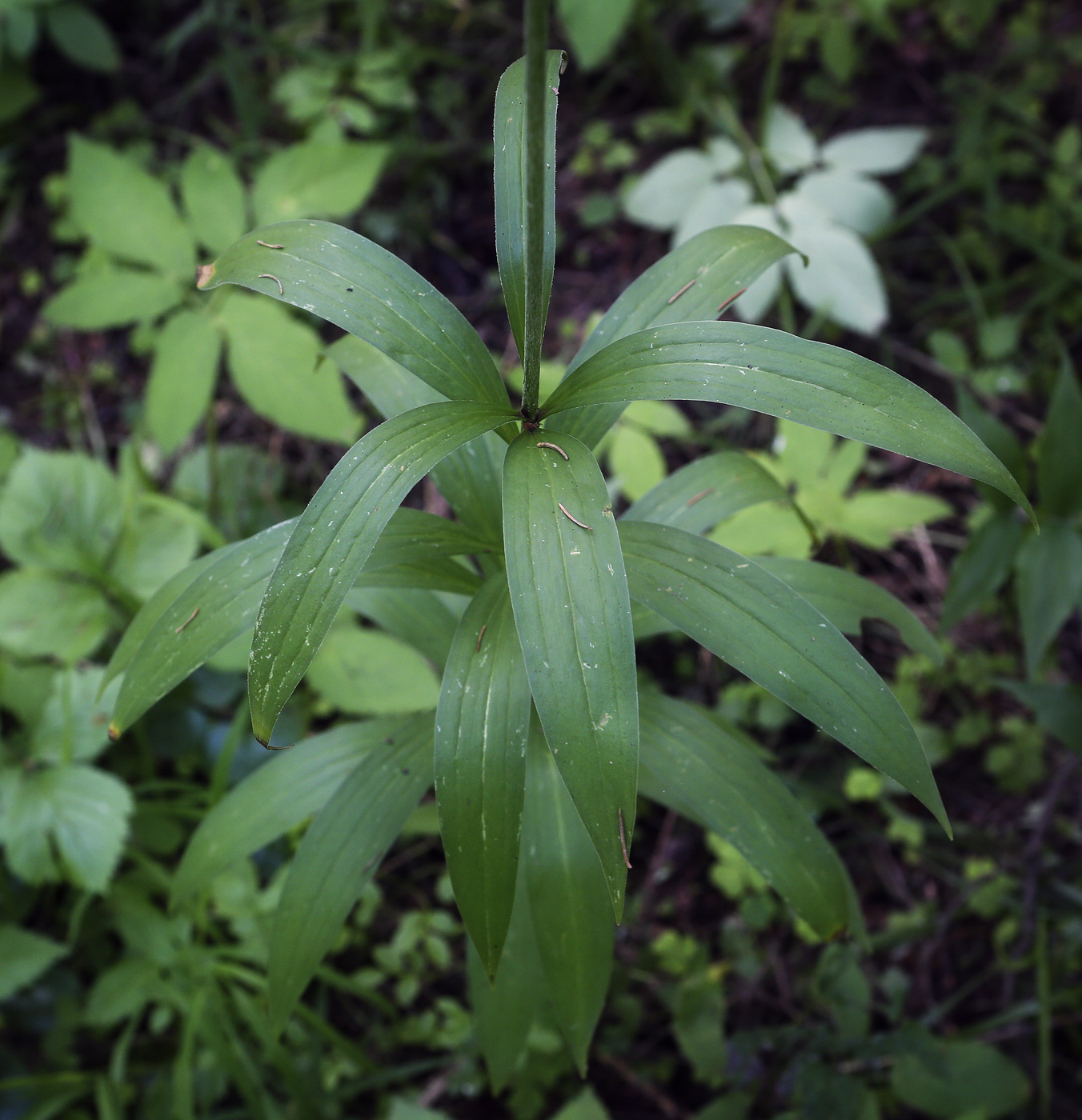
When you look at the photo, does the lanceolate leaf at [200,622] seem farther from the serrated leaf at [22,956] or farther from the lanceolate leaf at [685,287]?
the serrated leaf at [22,956]

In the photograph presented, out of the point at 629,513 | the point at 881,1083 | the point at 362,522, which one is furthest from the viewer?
the point at 881,1083

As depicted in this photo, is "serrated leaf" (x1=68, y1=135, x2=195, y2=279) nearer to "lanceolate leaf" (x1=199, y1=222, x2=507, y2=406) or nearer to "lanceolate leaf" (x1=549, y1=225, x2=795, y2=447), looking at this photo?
"lanceolate leaf" (x1=199, y1=222, x2=507, y2=406)

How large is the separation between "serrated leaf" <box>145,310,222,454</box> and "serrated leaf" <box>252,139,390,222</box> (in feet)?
1.01

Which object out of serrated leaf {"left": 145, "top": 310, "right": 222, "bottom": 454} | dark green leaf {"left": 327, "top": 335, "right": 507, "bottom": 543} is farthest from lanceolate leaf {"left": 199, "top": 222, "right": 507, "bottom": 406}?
serrated leaf {"left": 145, "top": 310, "right": 222, "bottom": 454}

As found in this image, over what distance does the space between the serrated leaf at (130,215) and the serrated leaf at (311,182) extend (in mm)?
181

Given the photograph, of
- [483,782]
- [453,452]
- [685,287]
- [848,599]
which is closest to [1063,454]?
[848,599]

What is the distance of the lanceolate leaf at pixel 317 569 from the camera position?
0.69 meters

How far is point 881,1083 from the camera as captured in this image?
1.43m

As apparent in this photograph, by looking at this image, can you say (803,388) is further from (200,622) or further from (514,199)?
(200,622)

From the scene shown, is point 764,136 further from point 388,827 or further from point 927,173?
point 388,827

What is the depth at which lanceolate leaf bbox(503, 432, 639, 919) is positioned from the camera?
2.19ft

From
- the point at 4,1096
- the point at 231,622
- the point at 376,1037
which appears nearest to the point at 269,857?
the point at 376,1037

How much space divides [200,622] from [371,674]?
0.66m

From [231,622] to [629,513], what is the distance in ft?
1.75
